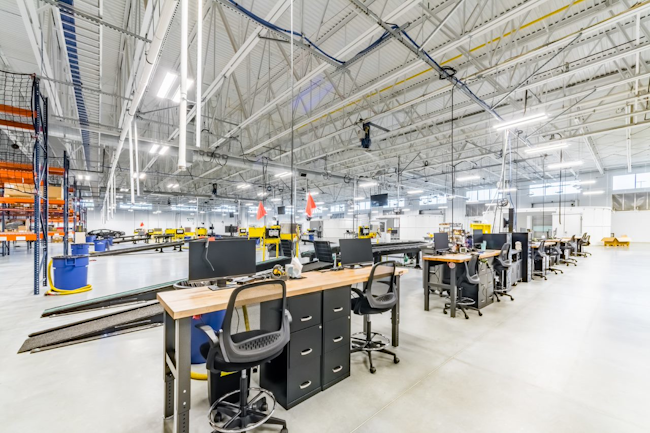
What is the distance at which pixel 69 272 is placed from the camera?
5.20 m

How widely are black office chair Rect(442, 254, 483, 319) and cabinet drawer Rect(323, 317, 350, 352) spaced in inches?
98.2

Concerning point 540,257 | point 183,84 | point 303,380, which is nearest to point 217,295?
point 303,380

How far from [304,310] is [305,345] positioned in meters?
0.26

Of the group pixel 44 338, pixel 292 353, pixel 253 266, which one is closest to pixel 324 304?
pixel 292 353

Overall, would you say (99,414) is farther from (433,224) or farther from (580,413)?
(433,224)

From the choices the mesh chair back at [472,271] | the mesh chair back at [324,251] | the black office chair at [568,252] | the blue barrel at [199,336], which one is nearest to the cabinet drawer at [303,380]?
the blue barrel at [199,336]

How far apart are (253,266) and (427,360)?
196cm

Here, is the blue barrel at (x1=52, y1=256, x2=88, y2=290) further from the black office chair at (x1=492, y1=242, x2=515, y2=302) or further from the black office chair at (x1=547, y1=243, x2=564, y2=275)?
the black office chair at (x1=547, y1=243, x2=564, y2=275)

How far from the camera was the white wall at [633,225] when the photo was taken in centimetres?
1684

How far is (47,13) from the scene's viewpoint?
436 cm

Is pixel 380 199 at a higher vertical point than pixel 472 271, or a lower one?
higher

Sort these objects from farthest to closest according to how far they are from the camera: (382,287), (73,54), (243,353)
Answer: (73,54)
(382,287)
(243,353)

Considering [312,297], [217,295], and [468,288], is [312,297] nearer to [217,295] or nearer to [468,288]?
[217,295]

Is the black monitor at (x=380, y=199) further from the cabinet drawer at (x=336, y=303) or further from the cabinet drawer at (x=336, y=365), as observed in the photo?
the cabinet drawer at (x=336, y=365)
